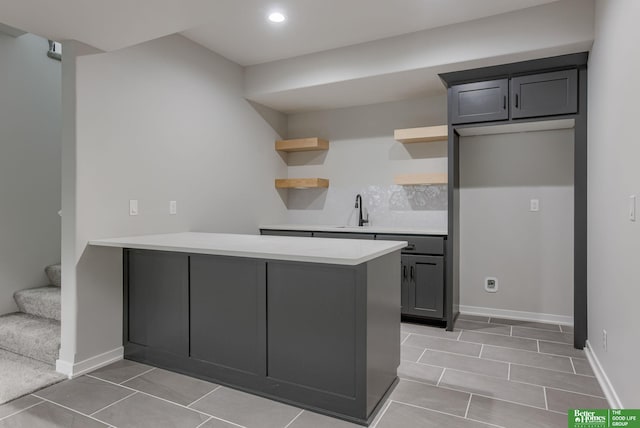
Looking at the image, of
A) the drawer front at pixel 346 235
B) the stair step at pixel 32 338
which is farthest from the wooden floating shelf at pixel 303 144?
the stair step at pixel 32 338

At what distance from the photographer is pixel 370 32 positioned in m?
3.42

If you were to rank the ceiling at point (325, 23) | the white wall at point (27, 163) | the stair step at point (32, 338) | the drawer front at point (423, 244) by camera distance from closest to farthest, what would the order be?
1. the stair step at point (32, 338)
2. the ceiling at point (325, 23)
3. the white wall at point (27, 163)
4. the drawer front at point (423, 244)

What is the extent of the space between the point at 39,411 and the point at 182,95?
2.51 metres

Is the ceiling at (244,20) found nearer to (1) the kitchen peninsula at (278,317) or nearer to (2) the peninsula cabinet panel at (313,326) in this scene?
(1) the kitchen peninsula at (278,317)

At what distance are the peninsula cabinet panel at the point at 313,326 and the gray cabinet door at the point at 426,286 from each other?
183 cm

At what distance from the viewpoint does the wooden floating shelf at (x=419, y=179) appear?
3953 millimetres

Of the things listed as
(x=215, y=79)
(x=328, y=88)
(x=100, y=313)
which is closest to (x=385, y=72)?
(x=328, y=88)

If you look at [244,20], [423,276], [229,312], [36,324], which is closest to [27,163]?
[36,324]

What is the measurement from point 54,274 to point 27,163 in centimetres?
99

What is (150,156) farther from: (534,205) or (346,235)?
(534,205)

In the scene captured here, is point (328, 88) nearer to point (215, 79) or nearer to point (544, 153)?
point (215, 79)

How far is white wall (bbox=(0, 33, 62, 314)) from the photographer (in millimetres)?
3301

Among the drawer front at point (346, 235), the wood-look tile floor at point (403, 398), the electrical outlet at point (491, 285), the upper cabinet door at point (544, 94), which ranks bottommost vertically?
the wood-look tile floor at point (403, 398)

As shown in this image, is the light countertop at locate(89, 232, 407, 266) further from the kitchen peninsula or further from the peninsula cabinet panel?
the peninsula cabinet panel
